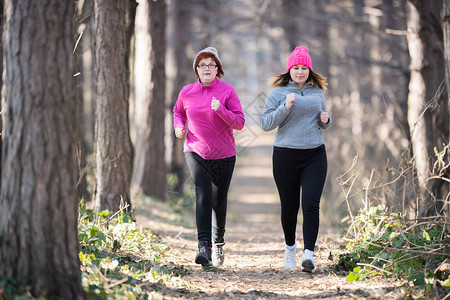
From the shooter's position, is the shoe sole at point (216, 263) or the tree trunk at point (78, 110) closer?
the shoe sole at point (216, 263)

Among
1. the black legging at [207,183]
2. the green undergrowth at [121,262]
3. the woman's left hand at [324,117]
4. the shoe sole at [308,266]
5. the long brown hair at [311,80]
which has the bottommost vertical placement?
the shoe sole at [308,266]

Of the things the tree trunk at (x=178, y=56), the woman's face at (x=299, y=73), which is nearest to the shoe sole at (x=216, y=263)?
the woman's face at (x=299, y=73)

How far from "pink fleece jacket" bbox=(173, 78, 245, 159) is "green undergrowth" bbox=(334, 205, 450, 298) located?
1.61m

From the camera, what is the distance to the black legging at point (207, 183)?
566 cm

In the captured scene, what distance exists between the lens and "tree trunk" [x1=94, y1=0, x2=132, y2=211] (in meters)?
7.36

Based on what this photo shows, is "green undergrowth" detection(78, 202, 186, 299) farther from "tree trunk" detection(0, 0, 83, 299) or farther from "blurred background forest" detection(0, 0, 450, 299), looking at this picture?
"tree trunk" detection(0, 0, 83, 299)

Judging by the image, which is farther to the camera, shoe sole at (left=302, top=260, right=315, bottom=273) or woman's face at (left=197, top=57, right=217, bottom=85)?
woman's face at (left=197, top=57, right=217, bottom=85)

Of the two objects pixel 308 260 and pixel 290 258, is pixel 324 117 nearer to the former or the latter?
pixel 308 260

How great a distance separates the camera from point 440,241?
496 cm

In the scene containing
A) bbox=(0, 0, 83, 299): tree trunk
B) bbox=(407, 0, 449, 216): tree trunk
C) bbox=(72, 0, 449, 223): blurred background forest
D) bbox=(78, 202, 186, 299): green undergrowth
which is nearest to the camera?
bbox=(0, 0, 83, 299): tree trunk

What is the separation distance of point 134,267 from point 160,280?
38 centimetres

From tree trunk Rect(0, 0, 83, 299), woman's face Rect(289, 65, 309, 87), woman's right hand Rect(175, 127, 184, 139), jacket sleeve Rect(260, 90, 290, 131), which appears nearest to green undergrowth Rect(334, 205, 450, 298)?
jacket sleeve Rect(260, 90, 290, 131)

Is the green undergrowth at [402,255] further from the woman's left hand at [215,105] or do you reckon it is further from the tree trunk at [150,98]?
the tree trunk at [150,98]

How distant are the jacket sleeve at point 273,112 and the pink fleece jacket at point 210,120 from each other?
0.25m
